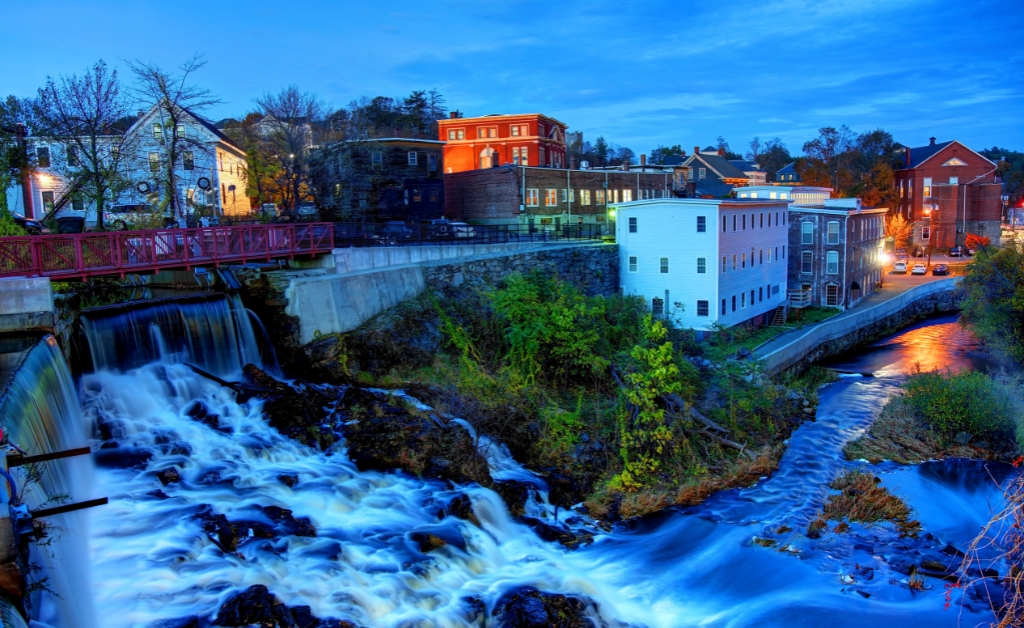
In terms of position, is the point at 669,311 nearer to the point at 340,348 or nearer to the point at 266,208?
the point at 340,348

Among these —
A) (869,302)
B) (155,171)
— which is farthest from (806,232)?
(155,171)

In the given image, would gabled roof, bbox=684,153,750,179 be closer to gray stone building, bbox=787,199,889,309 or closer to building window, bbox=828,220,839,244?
gray stone building, bbox=787,199,889,309

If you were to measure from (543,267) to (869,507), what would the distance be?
60.3ft

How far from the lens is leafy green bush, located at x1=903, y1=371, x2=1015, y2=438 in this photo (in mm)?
22781

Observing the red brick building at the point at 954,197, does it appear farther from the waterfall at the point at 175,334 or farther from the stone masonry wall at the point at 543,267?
the waterfall at the point at 175,334

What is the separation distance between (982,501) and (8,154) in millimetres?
35157

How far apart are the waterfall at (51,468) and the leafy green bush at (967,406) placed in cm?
2313

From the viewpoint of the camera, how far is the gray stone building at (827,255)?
4531cm

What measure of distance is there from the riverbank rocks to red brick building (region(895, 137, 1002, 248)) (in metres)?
72.5

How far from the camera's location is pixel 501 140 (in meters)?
67.6

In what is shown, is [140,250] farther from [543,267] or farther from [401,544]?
[543,267]

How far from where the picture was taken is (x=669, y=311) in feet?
119

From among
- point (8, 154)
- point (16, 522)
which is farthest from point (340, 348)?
point (8, 154)

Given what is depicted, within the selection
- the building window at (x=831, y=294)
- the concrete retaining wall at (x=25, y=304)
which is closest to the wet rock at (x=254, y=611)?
the concrete retaining wall at (x=25, y=304)
